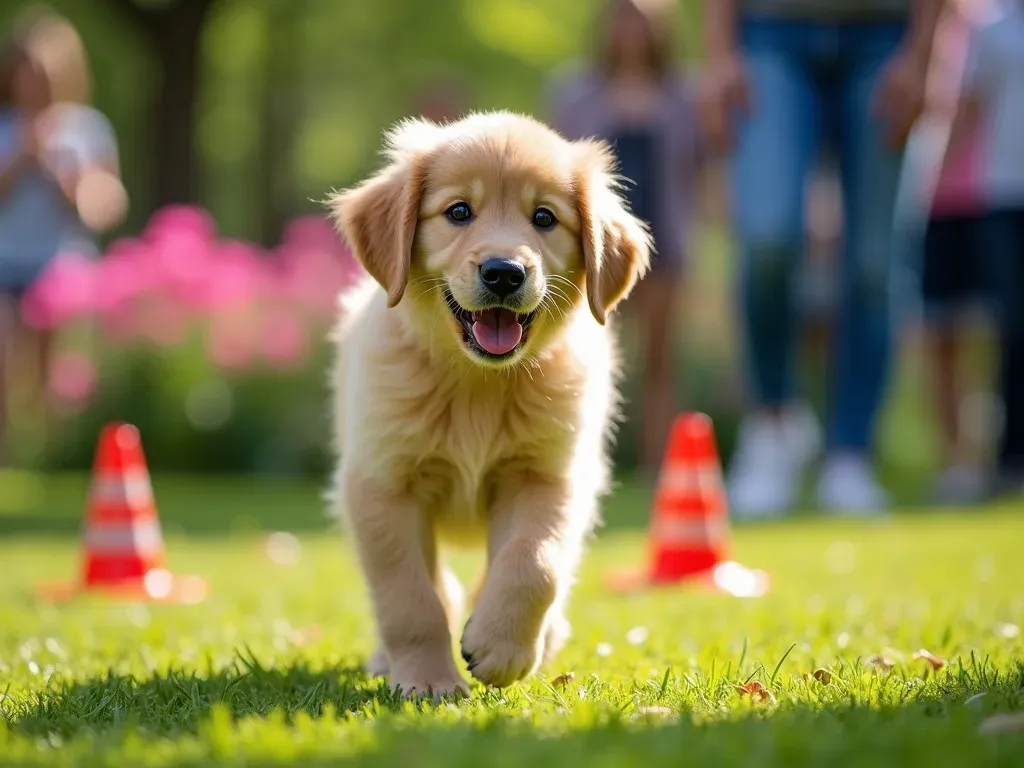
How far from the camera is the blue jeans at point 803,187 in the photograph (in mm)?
6875

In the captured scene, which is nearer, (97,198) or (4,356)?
(97,198)

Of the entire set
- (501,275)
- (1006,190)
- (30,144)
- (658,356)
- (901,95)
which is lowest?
(658,356)

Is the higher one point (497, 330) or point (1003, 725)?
point (497, 330)

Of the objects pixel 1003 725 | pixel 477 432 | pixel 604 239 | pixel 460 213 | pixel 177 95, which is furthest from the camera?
pixel 177 95

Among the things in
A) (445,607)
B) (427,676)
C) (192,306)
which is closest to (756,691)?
(427,676)

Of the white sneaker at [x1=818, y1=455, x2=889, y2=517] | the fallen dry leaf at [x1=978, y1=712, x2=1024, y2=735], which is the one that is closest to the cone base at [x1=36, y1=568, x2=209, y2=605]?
the fallen dry leaf at [x1=978, y1=712, x2=1024, y2=735]

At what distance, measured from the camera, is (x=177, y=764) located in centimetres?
214

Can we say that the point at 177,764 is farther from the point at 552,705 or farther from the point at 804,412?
the point at 804,412

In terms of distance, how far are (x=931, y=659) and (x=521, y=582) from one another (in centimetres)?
100

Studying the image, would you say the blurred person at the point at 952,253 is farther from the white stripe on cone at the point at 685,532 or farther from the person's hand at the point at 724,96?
the white stripe on cone at the point at 685,532

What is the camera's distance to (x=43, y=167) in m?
9.19

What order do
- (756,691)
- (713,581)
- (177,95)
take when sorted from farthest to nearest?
1. (177,95)
2. (713,581)
3. (756,691)

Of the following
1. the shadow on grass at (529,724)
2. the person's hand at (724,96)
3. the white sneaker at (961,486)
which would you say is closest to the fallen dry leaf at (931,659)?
the shadow on grass at (529,724)

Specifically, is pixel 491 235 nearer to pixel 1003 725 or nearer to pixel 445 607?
pixel 445 607
